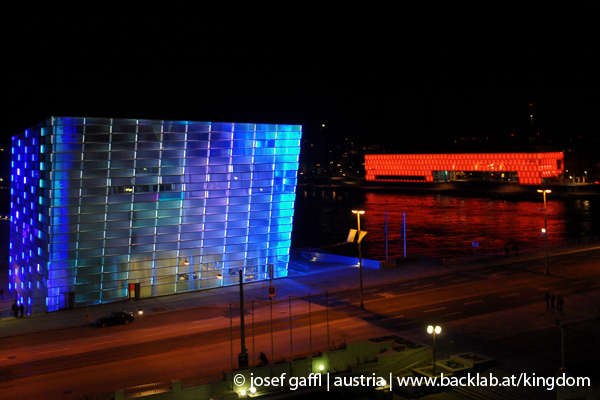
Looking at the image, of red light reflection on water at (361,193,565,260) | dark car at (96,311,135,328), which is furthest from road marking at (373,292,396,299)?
red light reflection on water at (361,193,565,260)

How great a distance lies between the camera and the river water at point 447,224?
2997 inches

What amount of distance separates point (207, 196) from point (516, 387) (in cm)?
2876

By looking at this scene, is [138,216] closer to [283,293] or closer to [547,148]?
[283,293]

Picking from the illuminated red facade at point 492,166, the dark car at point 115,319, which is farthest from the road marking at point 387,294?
the illuminated red facade at point 492,166

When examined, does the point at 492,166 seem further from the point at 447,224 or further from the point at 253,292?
the point at 253,292

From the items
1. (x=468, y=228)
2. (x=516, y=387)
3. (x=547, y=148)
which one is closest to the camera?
(x=516, y=387)

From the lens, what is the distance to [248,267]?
46500mm

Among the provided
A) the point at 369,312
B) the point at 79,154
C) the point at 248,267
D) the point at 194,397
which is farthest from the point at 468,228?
the point at 194,397

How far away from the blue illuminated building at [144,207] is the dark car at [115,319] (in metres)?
6.95

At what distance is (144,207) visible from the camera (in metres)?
41.6

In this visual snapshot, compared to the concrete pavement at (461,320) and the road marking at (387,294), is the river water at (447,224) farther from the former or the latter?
the road marking at (387,294)

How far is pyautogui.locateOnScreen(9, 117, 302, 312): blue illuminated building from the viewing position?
38812 millimetres

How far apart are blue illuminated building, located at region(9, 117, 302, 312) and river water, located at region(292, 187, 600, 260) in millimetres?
23785

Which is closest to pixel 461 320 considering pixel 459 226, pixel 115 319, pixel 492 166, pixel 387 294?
pixel 387 294
